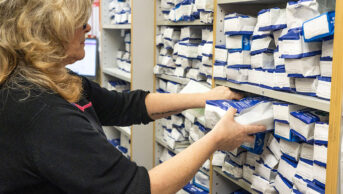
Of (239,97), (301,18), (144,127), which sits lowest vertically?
(144,127)

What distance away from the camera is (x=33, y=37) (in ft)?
3.18

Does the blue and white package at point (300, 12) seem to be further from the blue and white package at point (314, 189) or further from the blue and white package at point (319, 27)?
the blue and white package at point (314, 189)

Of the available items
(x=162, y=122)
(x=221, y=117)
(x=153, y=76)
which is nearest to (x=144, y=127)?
(x=162, y=122)

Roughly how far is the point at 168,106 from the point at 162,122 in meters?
0.82

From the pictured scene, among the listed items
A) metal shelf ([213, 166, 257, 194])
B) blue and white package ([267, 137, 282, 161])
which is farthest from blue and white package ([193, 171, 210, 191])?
blue and white package ([267, 137, 282, 161])

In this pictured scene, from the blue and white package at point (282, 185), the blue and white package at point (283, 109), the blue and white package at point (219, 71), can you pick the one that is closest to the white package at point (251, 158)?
the blue and white package at point (282, 185)

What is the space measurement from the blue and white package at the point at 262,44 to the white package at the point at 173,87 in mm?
825

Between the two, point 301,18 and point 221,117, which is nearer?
point 301,18

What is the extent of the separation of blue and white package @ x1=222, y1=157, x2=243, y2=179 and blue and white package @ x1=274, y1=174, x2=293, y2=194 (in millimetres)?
239

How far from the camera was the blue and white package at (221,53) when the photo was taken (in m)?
1.54

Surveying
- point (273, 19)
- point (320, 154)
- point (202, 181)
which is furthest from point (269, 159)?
point (202, 181)

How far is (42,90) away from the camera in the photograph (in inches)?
37.8

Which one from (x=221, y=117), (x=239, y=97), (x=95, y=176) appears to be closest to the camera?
(x=95, y=176)

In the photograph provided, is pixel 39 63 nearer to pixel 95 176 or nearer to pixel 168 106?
pixel 95 176
